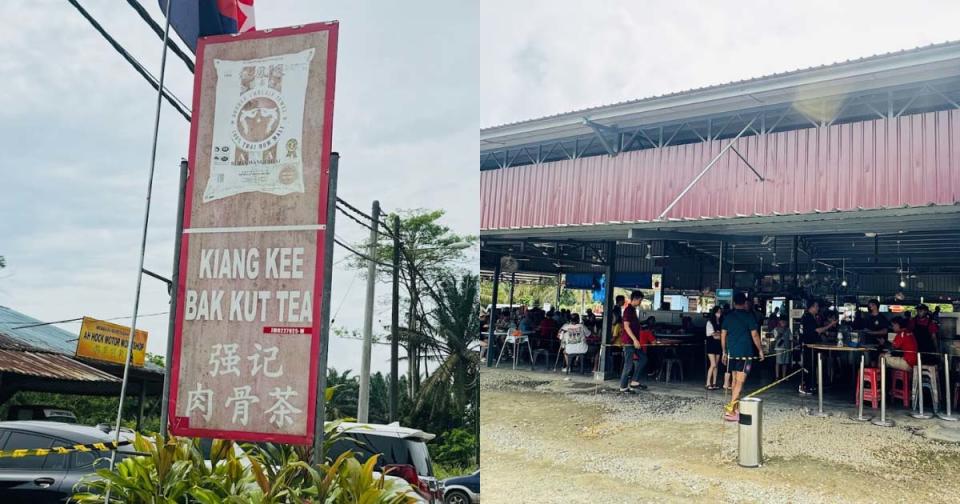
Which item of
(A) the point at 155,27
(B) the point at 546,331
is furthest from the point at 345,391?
(B) the point at 546,331

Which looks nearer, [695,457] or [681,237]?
[695,457]

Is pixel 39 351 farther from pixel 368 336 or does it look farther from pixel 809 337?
pixel 809 337

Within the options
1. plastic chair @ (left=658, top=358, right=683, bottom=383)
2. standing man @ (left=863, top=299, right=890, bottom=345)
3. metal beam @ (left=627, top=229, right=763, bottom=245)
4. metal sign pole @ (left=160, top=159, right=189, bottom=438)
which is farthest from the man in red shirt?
metal sign pole @ (left=160, top=159, right=189, bottom=438)

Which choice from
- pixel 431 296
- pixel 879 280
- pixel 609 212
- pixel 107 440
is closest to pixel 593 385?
pixel 609 212

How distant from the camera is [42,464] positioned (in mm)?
3541

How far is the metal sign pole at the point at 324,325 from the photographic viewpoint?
2.90m

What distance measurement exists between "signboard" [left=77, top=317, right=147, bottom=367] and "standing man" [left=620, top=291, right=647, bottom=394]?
18.1 ft

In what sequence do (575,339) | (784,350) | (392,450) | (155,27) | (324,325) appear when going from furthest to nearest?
(575,339) → (784,350) → (392,450) → (155,27) → (324,325)

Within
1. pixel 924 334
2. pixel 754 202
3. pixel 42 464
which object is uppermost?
pixel 754 202

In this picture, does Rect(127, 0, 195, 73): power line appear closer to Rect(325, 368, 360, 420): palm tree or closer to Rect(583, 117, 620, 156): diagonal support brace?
Rect(325, 368, 360, 420): palm tree

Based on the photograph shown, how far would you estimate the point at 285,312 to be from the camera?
296 centimetres

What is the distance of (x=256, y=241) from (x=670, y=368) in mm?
8773

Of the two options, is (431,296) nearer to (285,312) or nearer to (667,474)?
(667,474)

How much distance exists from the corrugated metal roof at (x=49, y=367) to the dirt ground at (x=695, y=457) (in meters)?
2.87
